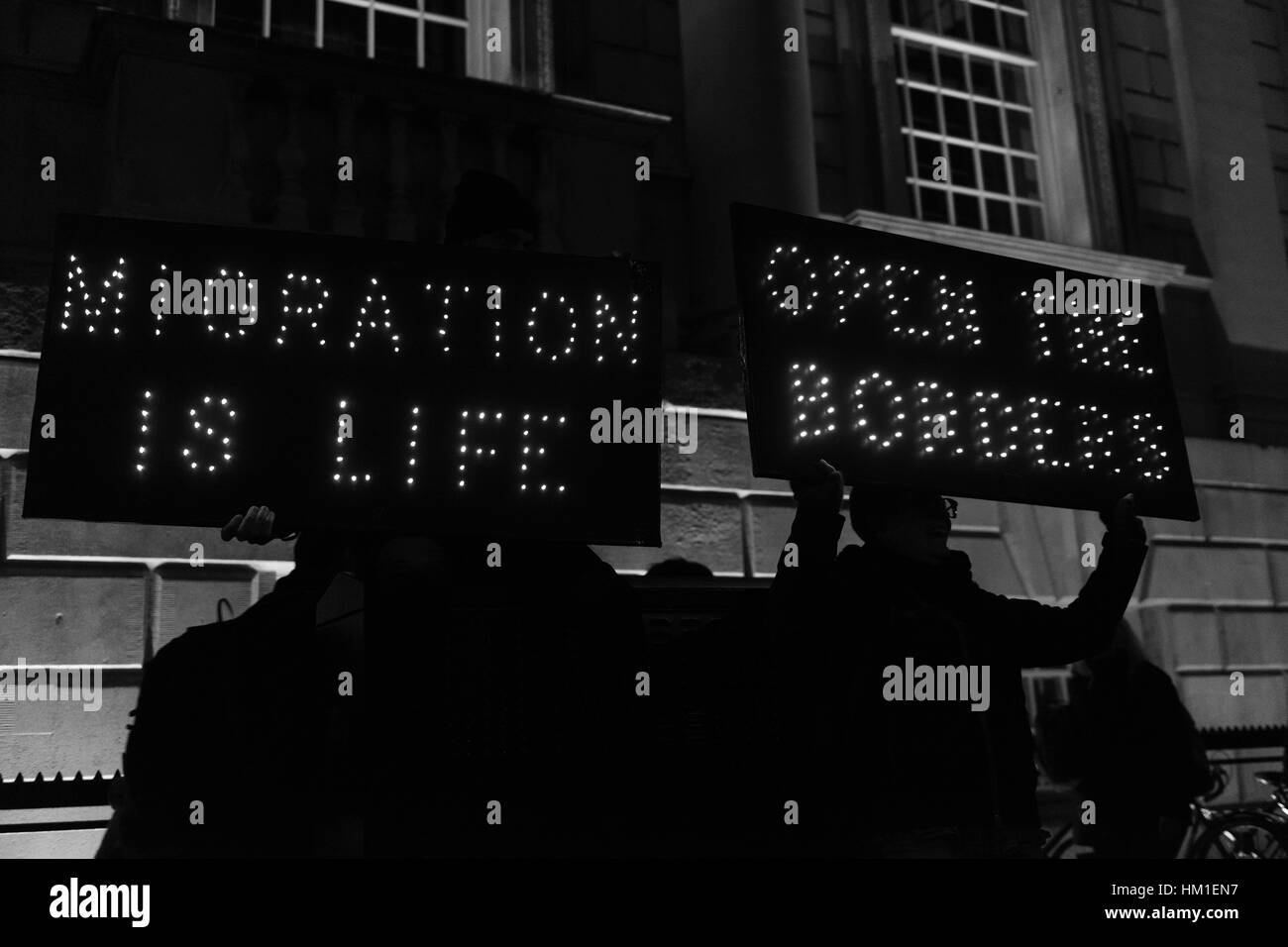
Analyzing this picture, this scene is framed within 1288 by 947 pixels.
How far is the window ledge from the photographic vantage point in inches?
336

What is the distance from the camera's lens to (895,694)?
3.27 metres

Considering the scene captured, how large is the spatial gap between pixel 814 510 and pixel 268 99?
4.41 metres

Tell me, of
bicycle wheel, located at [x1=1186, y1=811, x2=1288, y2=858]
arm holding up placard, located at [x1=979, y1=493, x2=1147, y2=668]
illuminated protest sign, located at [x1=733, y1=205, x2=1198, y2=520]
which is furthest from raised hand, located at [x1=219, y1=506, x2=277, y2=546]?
bicycle wheel, located at [x1=1186, y1=811, x2=1288, y2=858]

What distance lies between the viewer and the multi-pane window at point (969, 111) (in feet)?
31.0

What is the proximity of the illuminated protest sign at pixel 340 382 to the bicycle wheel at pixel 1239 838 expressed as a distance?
4581mm

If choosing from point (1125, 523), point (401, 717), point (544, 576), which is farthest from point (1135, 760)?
point (401, 717)

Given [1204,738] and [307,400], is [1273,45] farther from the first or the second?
[307,400]

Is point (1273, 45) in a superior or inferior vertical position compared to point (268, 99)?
superior

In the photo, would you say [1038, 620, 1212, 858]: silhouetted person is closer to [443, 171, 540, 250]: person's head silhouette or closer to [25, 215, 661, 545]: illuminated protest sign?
[25, 215, 661, 545]: illuminated protest sign

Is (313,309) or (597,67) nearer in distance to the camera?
(313,309)

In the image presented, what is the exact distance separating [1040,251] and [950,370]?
585 centimetres

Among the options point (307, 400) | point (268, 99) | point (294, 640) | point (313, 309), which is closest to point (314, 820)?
point (294, 640)

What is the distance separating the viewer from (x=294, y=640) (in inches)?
128
